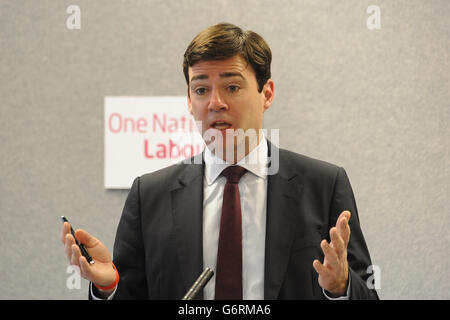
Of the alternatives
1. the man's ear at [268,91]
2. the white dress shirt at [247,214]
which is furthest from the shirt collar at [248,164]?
the man's ear at [268,91]

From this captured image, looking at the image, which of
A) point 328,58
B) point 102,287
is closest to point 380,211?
point 328,58

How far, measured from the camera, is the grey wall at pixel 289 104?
220 cm

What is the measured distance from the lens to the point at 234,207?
113cm

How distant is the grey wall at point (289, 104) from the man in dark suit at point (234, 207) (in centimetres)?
105

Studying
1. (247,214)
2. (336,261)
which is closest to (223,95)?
(247,214)

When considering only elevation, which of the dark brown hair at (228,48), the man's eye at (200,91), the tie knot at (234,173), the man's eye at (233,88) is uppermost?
the dark brown hair at (228,48)

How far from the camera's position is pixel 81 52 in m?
2.23

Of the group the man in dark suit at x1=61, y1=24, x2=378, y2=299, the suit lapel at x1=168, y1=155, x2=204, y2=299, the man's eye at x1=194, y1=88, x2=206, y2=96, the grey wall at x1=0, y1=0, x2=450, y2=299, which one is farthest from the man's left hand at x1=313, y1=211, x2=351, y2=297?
the grey wall at x1=0, y1=0, x2=450, y2=299

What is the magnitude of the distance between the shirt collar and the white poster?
0.98 m

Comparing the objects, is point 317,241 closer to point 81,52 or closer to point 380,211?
point 380,211

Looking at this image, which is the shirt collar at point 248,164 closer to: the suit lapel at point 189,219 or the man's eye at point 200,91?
the suit lapel at point 189,219

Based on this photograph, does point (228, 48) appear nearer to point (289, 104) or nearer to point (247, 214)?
point (247, 214)

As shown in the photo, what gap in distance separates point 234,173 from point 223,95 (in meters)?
0.21

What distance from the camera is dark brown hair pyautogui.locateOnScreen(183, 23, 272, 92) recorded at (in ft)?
3.64
